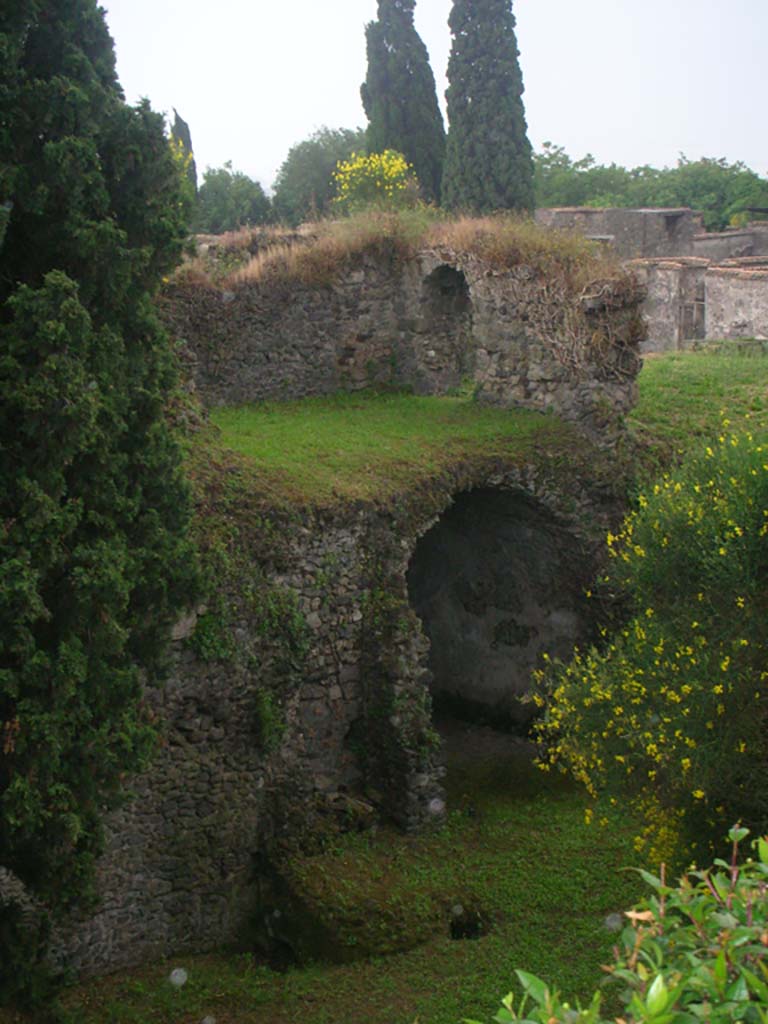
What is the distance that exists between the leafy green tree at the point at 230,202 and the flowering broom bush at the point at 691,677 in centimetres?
2831

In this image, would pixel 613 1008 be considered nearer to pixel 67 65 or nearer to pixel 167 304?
pixel 67 65

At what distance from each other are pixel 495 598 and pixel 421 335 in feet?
15.7

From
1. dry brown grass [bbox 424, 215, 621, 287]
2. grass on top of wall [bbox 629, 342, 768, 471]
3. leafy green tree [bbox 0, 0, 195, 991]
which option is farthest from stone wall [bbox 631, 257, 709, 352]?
leafy green tree [bbox 0, 0, 195, 991]

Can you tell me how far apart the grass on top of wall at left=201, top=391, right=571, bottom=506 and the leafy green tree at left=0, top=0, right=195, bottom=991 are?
383cm

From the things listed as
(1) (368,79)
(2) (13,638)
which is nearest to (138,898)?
(2) (13,638)

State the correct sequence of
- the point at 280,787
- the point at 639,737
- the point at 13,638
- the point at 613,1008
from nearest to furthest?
1. the point at 13,638
2. the point at 613,1008
3. the point at 639,737
4. the point at 280,787

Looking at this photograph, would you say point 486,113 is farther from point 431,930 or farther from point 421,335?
point 431,930

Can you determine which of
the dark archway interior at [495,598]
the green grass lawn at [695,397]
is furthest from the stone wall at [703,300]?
the dark archway interior at [495,598]

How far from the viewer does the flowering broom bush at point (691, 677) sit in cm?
1082

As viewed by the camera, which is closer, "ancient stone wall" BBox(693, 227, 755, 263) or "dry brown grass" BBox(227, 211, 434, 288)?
"dry brown grass" BBox(227, 211, 434, 288)

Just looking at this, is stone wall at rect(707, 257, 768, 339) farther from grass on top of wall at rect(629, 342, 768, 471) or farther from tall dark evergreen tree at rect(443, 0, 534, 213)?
tall dark evergreen tree at rect(443, 0, 534, 213)

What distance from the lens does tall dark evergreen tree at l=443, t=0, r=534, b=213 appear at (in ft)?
96.4

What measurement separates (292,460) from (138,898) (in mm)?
5545

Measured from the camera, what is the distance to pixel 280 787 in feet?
44.0
